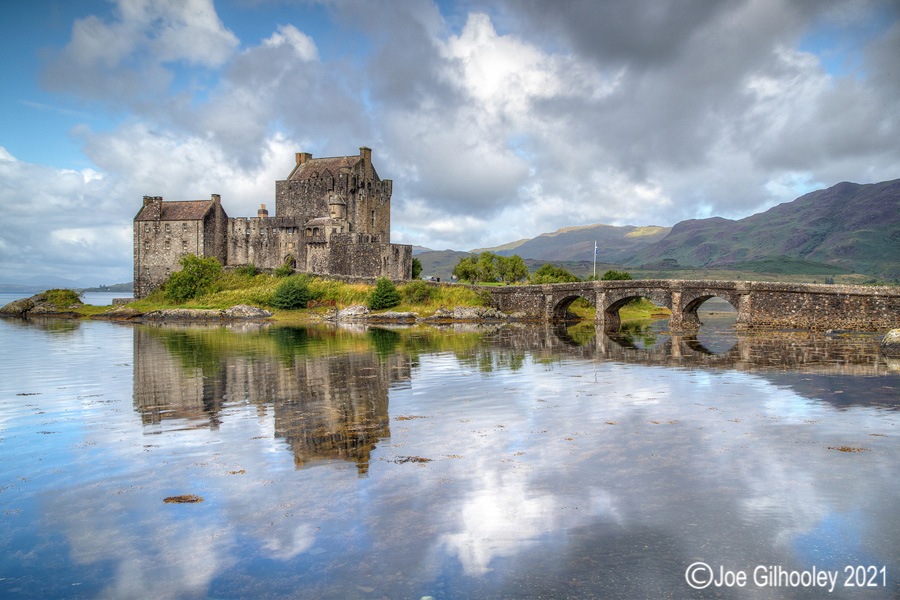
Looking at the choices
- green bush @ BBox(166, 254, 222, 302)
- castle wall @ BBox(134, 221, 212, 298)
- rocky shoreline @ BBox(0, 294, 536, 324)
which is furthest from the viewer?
castle wall @ BBox(134, 221, 212, 298)

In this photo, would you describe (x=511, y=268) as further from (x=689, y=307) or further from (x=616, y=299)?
(x=689, y=307)

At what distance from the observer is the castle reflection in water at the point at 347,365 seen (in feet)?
47.2

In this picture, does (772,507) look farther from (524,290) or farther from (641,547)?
(524,290)

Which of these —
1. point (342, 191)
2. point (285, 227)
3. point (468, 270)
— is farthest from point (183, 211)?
point (468, 270)

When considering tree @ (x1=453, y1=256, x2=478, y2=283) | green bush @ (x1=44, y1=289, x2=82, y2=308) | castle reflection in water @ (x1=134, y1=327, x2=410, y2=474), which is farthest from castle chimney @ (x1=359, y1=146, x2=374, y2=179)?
castle reflection in water @ (x1=134, y1=327, x2=410, y2=474)

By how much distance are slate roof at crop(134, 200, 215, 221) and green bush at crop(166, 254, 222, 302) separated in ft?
25.0

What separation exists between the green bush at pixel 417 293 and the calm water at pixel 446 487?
45299mm

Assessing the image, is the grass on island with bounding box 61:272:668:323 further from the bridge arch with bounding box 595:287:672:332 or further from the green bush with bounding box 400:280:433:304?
the bridge arch with bounding box 595:287:672:332

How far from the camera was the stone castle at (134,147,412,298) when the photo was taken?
76.8m

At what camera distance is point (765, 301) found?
46594mm

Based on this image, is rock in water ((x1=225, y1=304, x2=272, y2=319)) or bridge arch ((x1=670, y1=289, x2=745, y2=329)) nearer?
bridge arch ((x1=670, y1=289, x2=745, y2=329))

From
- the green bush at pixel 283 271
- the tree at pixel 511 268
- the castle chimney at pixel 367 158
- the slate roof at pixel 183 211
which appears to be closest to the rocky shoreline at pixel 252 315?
the green bush at pixel 283 271

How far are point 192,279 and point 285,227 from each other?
44.3 feet

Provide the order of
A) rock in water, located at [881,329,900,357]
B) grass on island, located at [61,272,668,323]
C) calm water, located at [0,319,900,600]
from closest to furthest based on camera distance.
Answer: calm water, located at [0,319,900,600]
rock in water, located at [881,329,900,357]
grass on island, located at [61,272,668,323]
